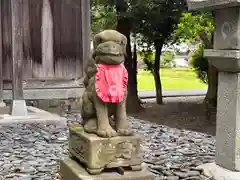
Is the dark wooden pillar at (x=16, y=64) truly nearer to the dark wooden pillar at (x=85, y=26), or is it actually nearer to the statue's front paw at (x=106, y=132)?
the dark wooden pillar at (x=85, y=26)

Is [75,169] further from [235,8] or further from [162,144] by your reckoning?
[162,144]

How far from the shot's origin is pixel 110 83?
11.9 ft

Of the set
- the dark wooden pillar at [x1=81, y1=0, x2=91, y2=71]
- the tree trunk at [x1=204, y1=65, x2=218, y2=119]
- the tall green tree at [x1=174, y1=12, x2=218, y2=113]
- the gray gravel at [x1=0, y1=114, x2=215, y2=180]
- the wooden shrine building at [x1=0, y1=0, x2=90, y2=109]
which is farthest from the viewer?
the tree trunk at [x1=204, y1=65, x2=218, y2=119]

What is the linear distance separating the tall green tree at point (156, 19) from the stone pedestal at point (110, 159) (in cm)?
851

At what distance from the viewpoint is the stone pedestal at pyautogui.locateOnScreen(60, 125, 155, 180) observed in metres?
3.58

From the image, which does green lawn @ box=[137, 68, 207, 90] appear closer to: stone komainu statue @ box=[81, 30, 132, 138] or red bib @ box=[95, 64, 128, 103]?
stone komainu statue @ box=[81, 30, 132, 138]

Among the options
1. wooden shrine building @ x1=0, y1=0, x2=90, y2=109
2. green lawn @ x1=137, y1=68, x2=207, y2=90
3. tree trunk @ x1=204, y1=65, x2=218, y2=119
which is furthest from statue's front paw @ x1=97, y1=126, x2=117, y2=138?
green lawn @ x1=137, y1=68, x2=207, y2=90

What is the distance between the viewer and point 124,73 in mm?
3746

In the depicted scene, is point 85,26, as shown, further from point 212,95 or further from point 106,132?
point 106,132

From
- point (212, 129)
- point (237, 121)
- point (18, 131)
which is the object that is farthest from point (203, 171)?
point (212, 129)

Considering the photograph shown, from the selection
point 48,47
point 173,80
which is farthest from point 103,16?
point 173,80

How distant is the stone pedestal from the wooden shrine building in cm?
538

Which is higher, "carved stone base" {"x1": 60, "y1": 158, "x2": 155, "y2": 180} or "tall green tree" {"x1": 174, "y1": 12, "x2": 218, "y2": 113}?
"tall green tree" {"x1": 174, "y1": 12, "x2": 218, "y2": 113}

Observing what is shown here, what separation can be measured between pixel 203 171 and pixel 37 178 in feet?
5.76
